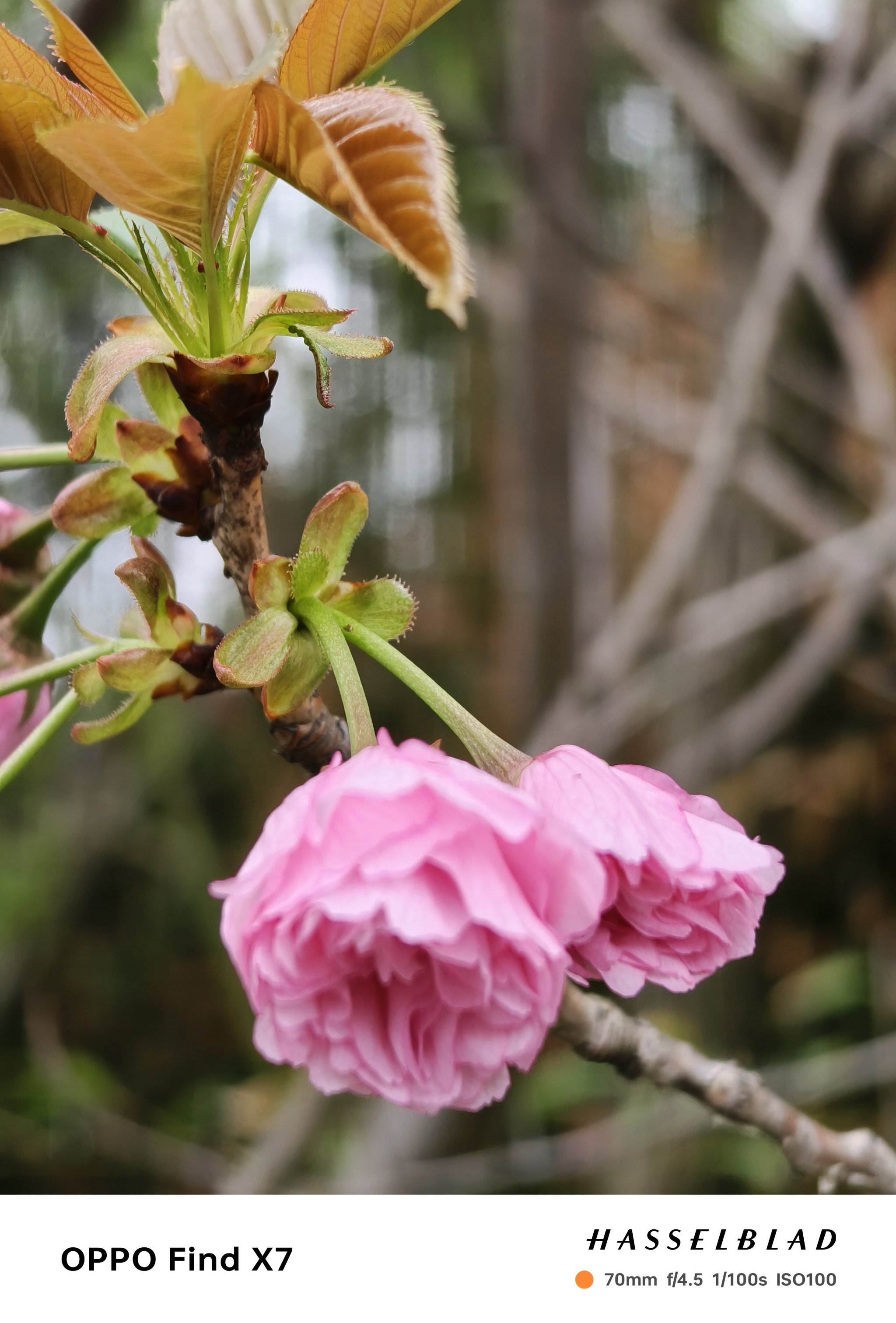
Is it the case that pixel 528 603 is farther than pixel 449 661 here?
No

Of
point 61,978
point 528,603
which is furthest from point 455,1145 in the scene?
point 528,603

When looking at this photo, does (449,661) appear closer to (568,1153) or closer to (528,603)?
(528,603)

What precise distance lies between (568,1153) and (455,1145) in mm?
502

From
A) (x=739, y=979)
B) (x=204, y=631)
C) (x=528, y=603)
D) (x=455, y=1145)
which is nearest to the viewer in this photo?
(x=204, y=631)

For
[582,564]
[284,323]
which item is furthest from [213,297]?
[582,564]

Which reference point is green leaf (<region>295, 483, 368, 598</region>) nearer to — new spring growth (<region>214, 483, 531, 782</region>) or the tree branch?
new spring growth (<region>214, 483, 531, 782</region>)

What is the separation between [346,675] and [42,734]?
152 millimetres

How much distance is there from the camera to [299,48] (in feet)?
1.18

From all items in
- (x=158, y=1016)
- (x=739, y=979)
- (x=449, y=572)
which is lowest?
(x=158, y=1016)

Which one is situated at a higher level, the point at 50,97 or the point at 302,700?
the point at 50,97
